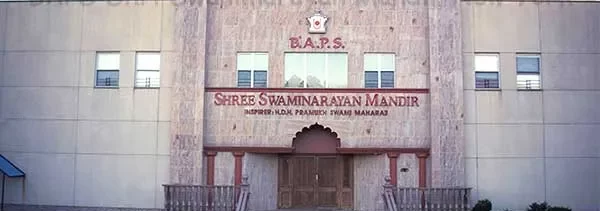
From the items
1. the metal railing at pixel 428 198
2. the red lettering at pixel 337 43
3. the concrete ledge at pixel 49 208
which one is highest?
the red lettering at pixel 337 43

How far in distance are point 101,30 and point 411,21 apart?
12267 millimetres

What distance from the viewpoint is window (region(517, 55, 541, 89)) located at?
924 inches

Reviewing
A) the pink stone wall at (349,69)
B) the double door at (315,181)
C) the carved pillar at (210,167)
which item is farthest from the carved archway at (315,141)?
the carved pillar at (210,167)

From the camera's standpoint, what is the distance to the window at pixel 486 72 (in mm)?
23438

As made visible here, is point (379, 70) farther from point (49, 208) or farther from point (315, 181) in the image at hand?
point (49, 208)

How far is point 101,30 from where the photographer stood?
940 inches

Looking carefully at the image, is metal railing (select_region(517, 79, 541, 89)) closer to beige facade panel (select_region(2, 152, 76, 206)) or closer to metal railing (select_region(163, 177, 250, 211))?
metal railing (select_region(163, 177, 250, 211))

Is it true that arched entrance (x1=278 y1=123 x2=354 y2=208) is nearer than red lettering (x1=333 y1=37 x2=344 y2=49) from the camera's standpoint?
No

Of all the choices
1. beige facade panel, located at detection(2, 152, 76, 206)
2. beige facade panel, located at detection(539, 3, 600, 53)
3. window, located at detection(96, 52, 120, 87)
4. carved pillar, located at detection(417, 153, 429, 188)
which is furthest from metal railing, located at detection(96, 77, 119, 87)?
beige facade panel, located at detection(539, 3, 600, 53)

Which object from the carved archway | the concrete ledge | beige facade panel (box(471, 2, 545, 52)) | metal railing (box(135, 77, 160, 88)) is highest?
beige facade panel (box(471, 2, 545, 52))

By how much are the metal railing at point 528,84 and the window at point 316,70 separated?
683 cm

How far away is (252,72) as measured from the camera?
23.3 m

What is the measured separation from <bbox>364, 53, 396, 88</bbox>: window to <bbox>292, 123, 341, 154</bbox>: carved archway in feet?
7.98

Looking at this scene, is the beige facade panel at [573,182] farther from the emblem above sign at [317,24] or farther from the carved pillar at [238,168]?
the carved pillar at [238,168]
